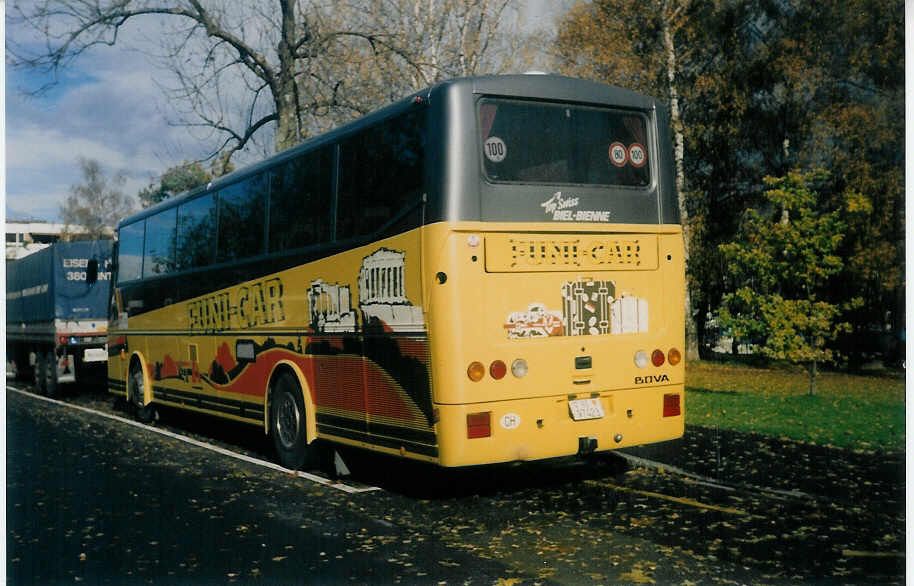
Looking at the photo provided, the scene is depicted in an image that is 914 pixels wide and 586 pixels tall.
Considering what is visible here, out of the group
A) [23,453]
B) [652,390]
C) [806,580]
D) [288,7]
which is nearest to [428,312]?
[652,390]

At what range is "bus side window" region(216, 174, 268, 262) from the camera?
11031mm

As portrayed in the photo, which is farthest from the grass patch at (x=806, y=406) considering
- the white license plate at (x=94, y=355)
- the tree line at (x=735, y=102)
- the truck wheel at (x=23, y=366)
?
the truck wheel at (x=23, y=366)

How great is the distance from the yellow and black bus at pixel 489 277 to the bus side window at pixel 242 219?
0.95 meters

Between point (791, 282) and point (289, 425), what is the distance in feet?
31.6

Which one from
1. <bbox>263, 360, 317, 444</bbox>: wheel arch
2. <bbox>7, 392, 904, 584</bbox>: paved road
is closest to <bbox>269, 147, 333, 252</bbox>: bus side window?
<bbox>263, 360, 317, 444</bbox>: wheel arch

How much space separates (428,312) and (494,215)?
96 centimetres

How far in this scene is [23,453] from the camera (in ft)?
37.9

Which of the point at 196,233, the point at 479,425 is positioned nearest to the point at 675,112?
the point at 196,233

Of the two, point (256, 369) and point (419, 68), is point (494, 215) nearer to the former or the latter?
point (256, 369)

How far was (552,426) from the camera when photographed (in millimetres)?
8180

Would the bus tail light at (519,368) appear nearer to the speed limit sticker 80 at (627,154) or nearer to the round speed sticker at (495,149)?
the round speed sticker at (495,149)

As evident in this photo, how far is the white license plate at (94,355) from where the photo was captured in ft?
66.2

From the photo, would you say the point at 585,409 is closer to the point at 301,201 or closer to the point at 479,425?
the point at 479,425

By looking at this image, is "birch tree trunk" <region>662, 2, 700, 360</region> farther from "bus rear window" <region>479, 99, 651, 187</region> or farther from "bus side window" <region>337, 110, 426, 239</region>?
"bus side window" <region>337, 110, 426, 239</region>
